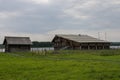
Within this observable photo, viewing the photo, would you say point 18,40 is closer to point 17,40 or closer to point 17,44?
point 17,40

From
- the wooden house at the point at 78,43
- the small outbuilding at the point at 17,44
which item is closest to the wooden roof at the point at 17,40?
the small outbuilding at the point at 17,44

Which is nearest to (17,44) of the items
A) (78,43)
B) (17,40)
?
(17,40)

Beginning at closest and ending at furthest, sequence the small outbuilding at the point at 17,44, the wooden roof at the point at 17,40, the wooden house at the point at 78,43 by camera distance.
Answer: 1. the wooden roof at the point at 17,40
2. the small outbuilding at the point at 17,44
3. the wooden house at the point at 78,43

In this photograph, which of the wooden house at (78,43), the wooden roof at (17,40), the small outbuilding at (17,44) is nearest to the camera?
the wooden roof at (17,40)

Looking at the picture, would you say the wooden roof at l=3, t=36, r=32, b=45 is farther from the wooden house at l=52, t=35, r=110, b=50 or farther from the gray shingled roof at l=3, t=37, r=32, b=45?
the wooden house at l=52, t=35, r=110, b=50

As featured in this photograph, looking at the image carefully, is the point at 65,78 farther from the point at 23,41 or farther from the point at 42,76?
the point at 23,41

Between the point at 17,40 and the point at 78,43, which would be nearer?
the point at 17,40

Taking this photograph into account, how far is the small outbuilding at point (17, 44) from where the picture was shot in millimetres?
84550

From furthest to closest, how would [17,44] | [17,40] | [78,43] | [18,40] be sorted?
[78,43] → [18,40] → [17,40] → [17,44]

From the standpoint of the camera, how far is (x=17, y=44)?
84.6 m

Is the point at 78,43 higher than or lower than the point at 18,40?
lower

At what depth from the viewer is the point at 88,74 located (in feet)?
73.6

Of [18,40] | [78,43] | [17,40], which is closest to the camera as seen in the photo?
[17,40]

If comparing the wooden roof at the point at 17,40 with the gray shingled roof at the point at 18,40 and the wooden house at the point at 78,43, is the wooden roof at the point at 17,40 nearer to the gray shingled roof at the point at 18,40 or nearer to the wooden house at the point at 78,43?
the gray shingled roof at the point at 18,40
